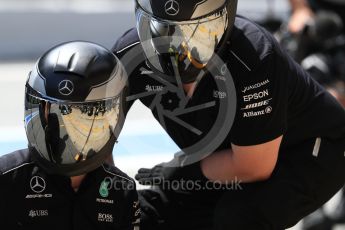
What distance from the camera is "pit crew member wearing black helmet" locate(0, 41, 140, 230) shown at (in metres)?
2.71

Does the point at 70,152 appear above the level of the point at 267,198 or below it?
above

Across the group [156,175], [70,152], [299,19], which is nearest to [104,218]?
[70,152]

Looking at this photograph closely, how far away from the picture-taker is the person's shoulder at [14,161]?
9.16ft

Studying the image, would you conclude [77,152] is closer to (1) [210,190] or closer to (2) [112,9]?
(1) [210,190]

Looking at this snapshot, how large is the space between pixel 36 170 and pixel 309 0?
132 inches

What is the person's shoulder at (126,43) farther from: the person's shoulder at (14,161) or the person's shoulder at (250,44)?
the person's shoulder at (14,161)

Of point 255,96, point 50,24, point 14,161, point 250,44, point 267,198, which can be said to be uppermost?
point 250,44

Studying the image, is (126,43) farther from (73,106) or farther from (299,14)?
(299,14)

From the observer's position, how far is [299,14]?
5602mm

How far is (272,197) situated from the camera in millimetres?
3109

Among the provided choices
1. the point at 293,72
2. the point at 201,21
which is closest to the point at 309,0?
the point at 293,72

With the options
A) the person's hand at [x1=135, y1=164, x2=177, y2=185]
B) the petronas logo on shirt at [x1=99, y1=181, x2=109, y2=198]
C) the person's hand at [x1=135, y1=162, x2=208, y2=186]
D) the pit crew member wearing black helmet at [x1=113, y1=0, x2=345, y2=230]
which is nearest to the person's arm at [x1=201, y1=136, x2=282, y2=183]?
the pit crew member wearing black helmet at [x1=113, y1=0, x2=345, y2=230]

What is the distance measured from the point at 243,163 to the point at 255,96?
10.9 inches

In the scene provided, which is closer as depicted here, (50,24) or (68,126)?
(68,126)
